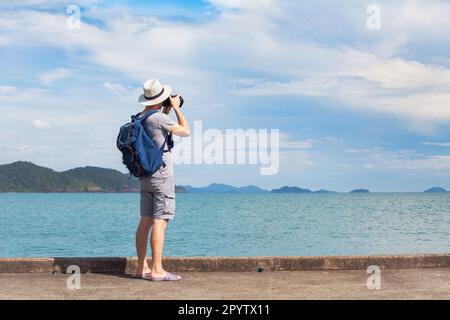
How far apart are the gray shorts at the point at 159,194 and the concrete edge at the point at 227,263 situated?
1048mm

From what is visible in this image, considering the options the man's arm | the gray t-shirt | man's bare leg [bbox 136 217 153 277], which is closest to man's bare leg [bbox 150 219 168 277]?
man's bare leg [bbox 136 217 153 277]

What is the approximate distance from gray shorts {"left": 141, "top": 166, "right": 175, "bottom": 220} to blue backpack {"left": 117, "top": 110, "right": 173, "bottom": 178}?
11cm

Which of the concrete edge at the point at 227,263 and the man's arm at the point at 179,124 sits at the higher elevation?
the man's arm at the point at 179,124

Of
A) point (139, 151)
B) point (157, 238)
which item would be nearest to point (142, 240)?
point (157, 238)

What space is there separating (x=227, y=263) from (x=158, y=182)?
5.38ft

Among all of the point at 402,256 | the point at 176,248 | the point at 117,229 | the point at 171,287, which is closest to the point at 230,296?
the point at 171,287

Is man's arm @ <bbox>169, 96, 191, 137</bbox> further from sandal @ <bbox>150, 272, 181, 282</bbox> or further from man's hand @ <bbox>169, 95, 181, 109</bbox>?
sandal @ <bbox>150, 272, 181, 282</bbox>

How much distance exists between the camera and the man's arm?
6625 mm

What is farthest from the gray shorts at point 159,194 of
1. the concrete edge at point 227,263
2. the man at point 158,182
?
the concrete edge at point 227,263

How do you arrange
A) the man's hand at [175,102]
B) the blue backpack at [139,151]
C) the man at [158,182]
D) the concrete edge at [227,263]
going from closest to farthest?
the blue backpack at [139,151] → the man at [158,182] → the man's hand at [175,102] → the concrete edge at [227,263]

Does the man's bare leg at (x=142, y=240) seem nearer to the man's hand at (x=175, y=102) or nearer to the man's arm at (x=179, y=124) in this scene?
the man's arm at (x=179, y=124)

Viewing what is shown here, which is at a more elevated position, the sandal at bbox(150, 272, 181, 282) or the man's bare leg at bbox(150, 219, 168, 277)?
the man's bare leg at bbox(150, 219, 168, 277)

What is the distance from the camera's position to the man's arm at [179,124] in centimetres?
662
